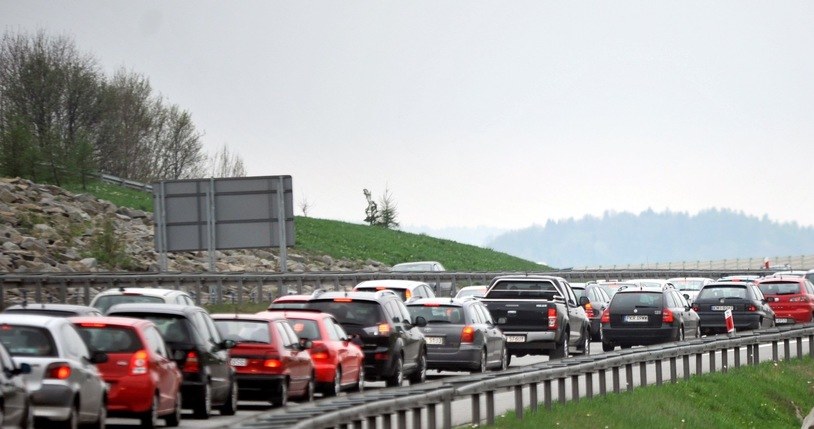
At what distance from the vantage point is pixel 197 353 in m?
22.2

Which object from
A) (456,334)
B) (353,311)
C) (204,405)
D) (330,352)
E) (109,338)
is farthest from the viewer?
(456,334)

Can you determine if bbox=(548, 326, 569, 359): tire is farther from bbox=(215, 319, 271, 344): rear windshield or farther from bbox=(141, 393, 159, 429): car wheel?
bbox=(141, 393, 159, 429): car wheel

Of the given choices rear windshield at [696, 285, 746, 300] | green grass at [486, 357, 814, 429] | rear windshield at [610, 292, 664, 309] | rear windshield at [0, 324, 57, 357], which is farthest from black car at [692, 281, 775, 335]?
rear windshield at [0, 324, 57, 357]

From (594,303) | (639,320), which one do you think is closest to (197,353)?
(639,320)

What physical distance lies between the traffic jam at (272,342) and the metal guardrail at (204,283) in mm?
5960

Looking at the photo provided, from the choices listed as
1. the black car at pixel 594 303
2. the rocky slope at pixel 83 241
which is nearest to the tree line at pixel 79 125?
the rocky slope at pixel 83 241

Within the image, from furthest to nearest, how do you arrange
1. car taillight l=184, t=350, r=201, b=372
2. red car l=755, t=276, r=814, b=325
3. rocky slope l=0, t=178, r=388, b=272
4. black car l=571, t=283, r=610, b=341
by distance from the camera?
rocky slope l=0, t=178, r=388, b=272 → red car l=755, t=276, r=814, b=325 → black car l=571, t=283, r=610, b=341 → car taillight l=184, t=350, r=201, b=372

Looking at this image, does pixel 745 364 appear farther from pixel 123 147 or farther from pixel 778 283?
pixel 123 147

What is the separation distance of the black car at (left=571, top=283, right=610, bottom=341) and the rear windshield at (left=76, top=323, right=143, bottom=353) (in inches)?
971

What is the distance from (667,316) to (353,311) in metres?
13.7

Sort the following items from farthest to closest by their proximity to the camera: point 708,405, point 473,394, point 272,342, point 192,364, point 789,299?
point 789,299, point 708,405, point 272,342, point 192,364, point 473,394

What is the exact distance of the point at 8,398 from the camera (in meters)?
15.7

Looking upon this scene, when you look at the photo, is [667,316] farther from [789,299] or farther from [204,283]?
[204,283]

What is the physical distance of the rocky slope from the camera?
60094 millimetres
